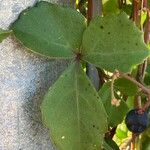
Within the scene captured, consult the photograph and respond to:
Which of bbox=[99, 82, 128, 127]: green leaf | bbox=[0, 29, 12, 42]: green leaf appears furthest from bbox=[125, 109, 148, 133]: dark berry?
bbox=[0, 29, 12, 42]: green leaf

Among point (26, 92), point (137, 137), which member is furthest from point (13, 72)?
A: point (137, 137)

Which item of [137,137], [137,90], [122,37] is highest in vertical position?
[122,37]

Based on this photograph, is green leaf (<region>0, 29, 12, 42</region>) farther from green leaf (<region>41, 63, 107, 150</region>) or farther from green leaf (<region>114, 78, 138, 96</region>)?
green leaf (<region>114, 78, 138, 96</region>)

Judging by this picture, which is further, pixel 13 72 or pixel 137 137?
pixel 137 137

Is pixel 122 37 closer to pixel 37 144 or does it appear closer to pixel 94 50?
pixel 94 50

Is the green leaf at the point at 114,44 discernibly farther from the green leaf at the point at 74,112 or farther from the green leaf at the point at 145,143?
the green leaf at the point at 145,143

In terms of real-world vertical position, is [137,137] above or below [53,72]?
below

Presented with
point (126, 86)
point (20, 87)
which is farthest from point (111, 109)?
point (20, 87)
